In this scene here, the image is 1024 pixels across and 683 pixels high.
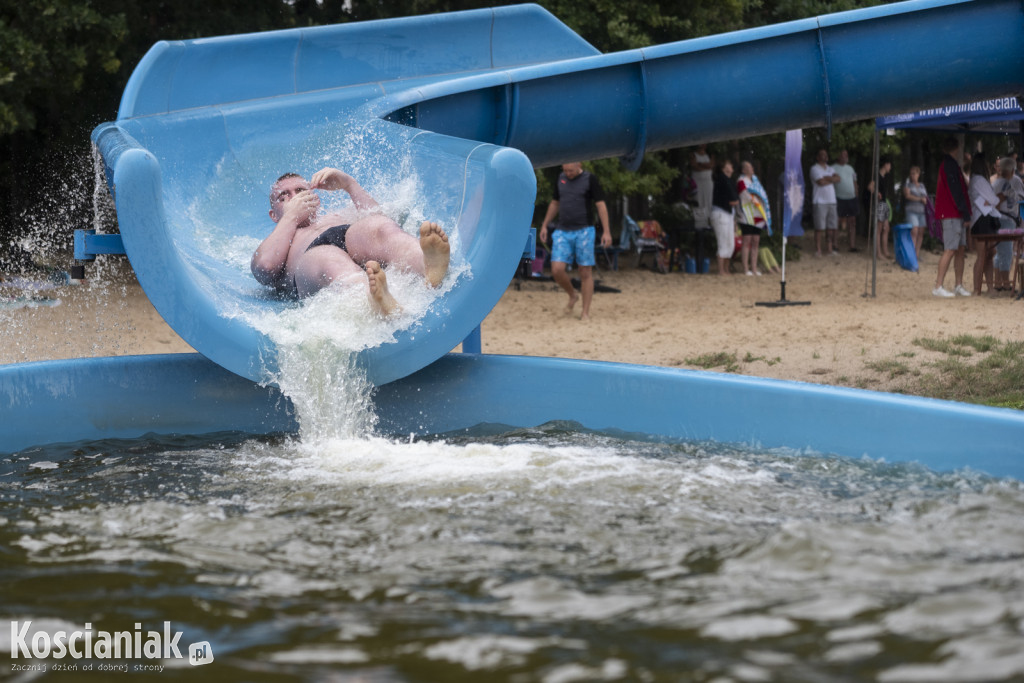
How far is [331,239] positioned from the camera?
4918mm

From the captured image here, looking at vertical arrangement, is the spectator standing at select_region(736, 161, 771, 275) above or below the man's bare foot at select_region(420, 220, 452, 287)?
above

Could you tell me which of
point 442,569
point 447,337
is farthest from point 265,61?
point 442,569

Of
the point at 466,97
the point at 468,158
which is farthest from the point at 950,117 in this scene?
the point at 468,158

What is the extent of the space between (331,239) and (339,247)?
0.24 ft

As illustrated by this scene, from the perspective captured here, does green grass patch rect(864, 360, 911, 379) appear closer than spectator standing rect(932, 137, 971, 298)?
Yes

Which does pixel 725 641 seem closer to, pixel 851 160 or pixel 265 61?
pixel 265 61

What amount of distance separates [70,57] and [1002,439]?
26.7 feet

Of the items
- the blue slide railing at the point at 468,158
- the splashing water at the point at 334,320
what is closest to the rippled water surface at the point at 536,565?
the blue slide railing at the point at 468,158

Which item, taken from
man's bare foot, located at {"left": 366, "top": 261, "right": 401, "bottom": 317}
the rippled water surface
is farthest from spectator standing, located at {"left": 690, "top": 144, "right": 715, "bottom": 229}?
the rippled water surface

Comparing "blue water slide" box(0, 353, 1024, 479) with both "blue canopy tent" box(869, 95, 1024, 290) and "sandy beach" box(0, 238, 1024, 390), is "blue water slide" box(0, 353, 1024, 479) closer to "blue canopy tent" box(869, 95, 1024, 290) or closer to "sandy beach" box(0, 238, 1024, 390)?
"sandy beach" box(0, 238, 1024, 390)

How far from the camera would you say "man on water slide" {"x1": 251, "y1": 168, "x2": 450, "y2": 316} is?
14.4 feet

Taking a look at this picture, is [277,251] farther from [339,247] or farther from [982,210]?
[982,210]

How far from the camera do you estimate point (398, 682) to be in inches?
72.6

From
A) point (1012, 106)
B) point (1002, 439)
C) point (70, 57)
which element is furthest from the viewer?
point (1012, 106)
